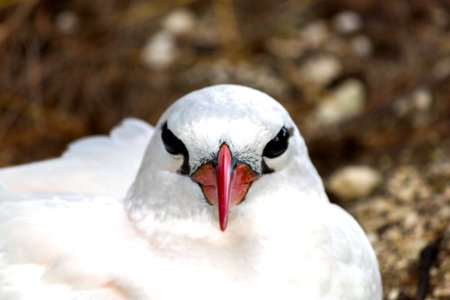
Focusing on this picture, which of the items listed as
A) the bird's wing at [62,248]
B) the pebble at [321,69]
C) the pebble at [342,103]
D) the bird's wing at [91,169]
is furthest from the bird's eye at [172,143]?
the pebble at [321,69]

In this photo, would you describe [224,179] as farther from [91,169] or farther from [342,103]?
[342,103]

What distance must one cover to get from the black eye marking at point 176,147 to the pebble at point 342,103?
246 cm

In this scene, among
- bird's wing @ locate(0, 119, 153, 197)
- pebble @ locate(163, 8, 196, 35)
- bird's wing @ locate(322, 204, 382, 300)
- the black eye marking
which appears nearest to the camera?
the black eye marking

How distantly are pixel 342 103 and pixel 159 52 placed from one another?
1.09m

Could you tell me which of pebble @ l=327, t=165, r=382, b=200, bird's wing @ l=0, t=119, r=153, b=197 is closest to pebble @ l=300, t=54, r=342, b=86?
pebble @ l=327, t=165, r=382, b=200

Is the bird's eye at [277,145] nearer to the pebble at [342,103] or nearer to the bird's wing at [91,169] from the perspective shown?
the bird's wing at [91,169]

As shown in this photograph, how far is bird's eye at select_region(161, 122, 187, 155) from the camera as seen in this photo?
7.74 feet

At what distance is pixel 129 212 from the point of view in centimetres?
258

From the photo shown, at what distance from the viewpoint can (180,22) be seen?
5555mm

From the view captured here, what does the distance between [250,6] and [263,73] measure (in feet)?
2.20

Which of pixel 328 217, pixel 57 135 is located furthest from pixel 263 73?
pixel 328 217

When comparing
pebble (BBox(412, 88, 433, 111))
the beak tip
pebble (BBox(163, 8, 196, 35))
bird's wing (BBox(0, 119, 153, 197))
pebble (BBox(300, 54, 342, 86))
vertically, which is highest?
pebble (BBox(163, 8, 196, 35))

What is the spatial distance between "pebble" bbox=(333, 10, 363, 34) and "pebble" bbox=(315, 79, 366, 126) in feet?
1.51

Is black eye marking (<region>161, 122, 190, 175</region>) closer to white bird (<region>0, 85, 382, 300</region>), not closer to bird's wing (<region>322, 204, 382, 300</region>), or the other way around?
white bird (<region>0, 85, 382, 300</region>)
